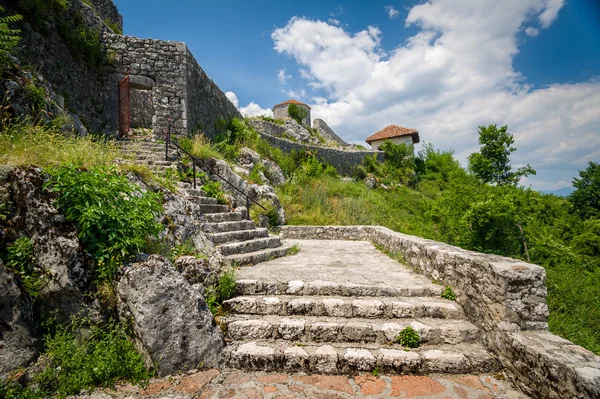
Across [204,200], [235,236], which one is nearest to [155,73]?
[204,200]

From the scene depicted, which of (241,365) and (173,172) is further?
(173,172)

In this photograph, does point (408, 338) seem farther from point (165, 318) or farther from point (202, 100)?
point (202, 100)

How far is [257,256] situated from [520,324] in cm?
394

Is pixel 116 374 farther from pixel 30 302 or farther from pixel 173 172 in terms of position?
pixel 173 172

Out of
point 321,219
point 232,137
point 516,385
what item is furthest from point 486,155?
point 516,385

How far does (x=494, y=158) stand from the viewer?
12703 millimetres

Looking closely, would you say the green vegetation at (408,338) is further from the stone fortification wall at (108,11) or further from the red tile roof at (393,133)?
the red tile roof at (393,133)

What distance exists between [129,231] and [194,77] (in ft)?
34.0

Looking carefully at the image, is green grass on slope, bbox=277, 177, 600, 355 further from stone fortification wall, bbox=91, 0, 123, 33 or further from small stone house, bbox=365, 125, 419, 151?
small stone house, bbox=365, 125, 419, 151

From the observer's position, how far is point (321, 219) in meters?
9.88

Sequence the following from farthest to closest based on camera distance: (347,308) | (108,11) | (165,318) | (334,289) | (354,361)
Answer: (108,11) < (334,289) < (347,308) < (354,361) < (165,318)

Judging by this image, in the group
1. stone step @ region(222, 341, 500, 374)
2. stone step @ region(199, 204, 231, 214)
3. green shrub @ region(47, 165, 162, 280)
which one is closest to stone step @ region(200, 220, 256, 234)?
stone step @ region(199, 204, 231, 214)

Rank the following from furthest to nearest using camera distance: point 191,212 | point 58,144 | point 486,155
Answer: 1. point 486,155
2. point 191,212
3. point 58,144

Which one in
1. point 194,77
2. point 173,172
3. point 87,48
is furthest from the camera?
point 194,77
